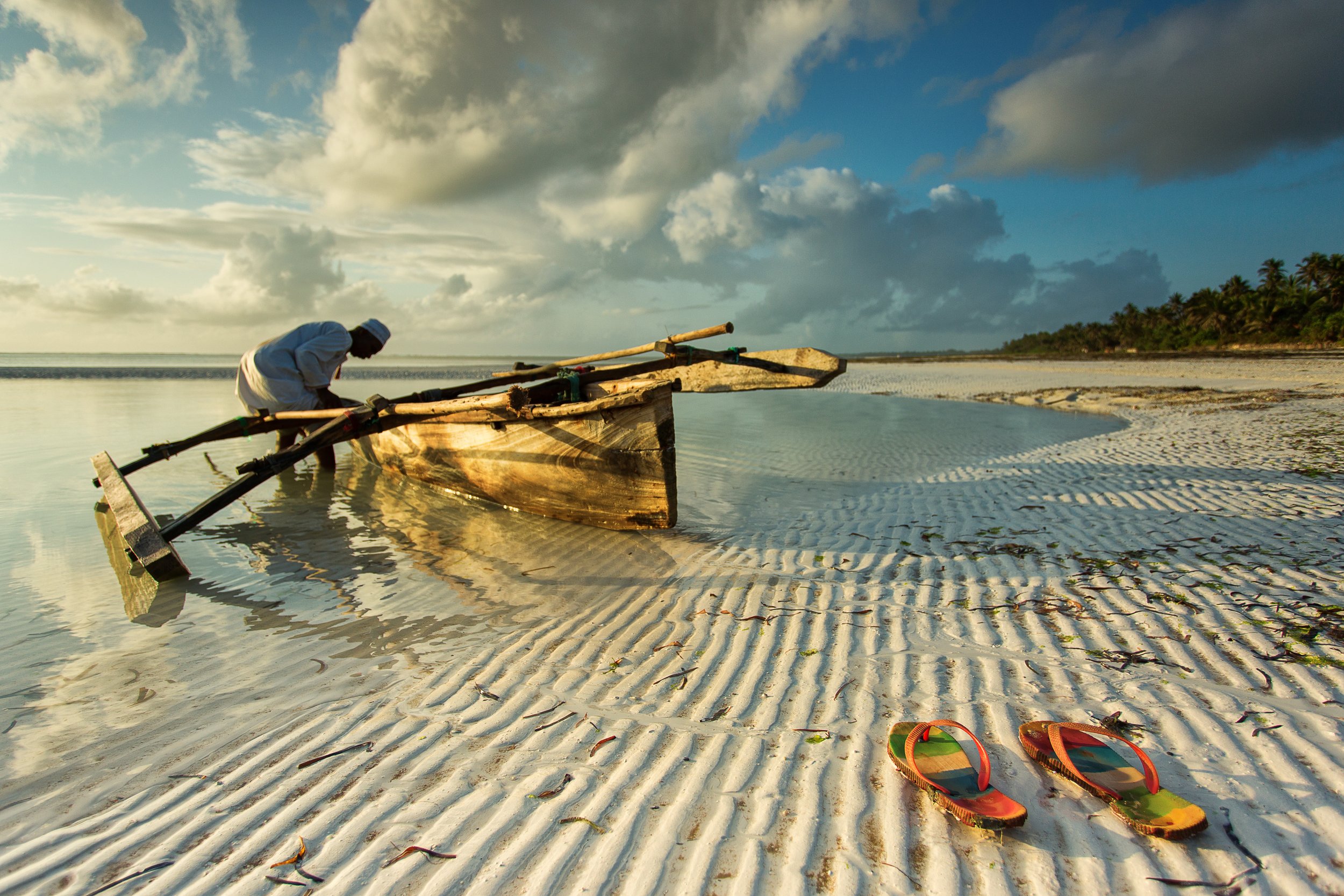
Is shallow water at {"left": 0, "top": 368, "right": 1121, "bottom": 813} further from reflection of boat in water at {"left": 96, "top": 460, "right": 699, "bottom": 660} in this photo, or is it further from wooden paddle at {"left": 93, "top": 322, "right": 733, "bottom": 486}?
wooden paddle at {"left": 93, "top": 322, "right": 733, "bottom": 486}

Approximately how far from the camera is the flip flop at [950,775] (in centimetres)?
195

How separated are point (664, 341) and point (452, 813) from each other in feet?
18.5

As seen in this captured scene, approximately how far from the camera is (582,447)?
19.0ft

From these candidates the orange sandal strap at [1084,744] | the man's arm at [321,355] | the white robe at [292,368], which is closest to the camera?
the orange sandal strap at [1084,744]

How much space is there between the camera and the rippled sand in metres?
1.91

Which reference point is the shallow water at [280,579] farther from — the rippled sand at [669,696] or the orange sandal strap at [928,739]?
the orange sandal strap at [928,739]

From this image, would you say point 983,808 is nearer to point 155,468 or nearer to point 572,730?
point 572,730

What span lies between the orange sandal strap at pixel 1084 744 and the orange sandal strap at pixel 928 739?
0.03 m

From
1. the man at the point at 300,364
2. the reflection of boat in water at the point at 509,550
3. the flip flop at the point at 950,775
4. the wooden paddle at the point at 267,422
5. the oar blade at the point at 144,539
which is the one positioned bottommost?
the reflection of boat in water at the point at 509,550

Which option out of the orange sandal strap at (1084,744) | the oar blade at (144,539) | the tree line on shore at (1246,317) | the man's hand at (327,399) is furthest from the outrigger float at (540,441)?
the tree line on shore at (1246,317)

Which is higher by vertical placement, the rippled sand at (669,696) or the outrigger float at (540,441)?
the outrigger float at (540,441)

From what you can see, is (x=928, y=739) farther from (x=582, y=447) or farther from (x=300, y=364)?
(x=300, y=364)

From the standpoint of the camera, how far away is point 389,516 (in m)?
6.95

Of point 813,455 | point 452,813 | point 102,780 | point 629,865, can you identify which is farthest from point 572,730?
point 813,455
